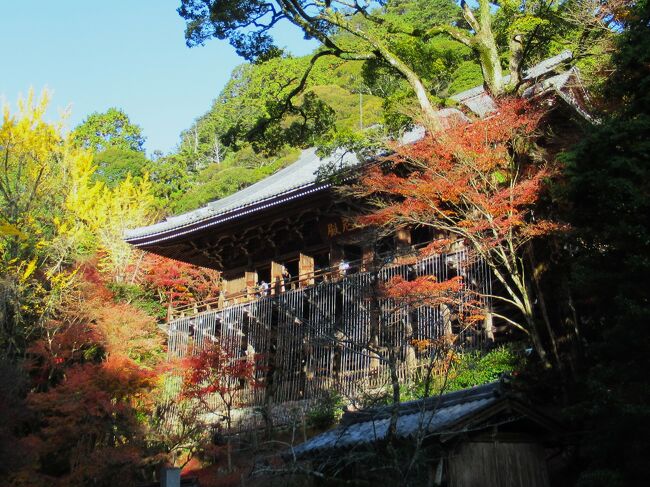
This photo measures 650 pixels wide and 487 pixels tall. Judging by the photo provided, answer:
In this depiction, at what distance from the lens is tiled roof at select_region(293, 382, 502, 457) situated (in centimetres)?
827

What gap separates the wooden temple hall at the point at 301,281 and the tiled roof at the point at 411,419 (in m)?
4.05

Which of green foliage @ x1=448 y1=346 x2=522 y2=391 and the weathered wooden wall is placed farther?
green foliage @ x1=448 y1=346 x2=522 y2=391

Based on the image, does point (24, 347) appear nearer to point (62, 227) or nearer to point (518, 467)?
point (62, 227)

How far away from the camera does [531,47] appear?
576 inches

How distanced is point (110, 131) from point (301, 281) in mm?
33306

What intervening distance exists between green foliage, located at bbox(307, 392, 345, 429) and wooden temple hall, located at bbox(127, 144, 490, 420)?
1.58 feet

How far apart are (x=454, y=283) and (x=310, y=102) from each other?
6679mm

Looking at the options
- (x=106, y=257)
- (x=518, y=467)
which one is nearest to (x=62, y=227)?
(x=106, y=257)

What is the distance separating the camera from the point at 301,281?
60.4 feet

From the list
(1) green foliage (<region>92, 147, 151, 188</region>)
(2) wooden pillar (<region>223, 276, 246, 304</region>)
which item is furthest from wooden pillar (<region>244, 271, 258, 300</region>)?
(1) green foliage (<region>92, 147, 151, 188</region>)

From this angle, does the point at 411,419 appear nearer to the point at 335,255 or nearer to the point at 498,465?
the point at 498,465

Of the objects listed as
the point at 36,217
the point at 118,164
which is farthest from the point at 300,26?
the point at 118,164

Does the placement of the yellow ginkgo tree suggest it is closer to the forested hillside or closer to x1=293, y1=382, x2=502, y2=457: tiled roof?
the forested hillside

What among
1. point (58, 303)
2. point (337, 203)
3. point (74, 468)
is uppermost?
point (337, 203)
